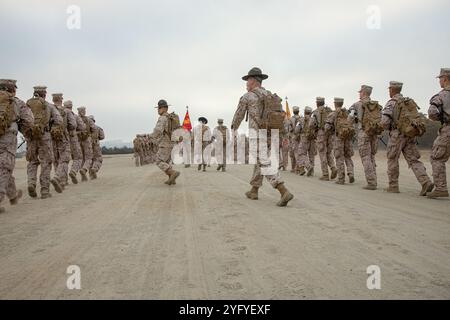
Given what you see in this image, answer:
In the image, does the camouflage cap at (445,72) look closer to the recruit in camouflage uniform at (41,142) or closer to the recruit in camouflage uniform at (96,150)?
the recruit in camouflage uniform at (41,142)

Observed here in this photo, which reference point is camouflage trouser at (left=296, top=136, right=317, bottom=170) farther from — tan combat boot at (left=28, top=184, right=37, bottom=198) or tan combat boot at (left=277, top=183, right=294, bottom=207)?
tan combat boot at (left=28, top=184, right=37, bottom=198)

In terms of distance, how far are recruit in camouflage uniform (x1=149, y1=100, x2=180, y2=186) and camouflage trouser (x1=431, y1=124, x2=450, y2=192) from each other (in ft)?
20.8

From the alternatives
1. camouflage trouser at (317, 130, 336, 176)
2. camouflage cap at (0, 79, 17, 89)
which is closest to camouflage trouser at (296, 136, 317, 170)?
camouflage trouser at (317, 130, 336, 176)

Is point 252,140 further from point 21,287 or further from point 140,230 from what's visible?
point 21,287

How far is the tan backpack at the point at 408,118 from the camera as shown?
27.2 ft

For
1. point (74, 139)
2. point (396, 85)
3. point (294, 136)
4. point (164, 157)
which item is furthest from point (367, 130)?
point (74, 139)

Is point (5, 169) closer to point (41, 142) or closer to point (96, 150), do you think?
point (41, 142)

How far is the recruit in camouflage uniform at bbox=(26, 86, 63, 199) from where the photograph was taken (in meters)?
8.31

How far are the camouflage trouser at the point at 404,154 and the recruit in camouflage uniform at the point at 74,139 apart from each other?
8.41m

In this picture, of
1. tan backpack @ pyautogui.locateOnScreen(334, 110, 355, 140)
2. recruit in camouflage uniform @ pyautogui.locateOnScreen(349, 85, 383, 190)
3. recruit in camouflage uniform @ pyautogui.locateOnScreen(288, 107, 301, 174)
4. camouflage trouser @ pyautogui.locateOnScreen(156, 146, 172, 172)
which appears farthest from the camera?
recruit in camouflage uniform @ pyautogui.locateOnScreen(288, 107, 301, 174)

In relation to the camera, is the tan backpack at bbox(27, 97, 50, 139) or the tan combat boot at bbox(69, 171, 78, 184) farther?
the tan combat boot at bbox(69, 171, 78, 184)

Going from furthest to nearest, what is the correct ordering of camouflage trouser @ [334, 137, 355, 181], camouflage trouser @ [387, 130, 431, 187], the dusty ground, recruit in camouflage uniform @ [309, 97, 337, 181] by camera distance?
recruit in camouflage uniform @ [309, 97, 337, 181] < camouflage trouser @ [334, 137, 355, 181] < camouflage trouser @ [387, 130, 431, 187] < the dusty ground

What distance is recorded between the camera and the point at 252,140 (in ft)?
23.8
